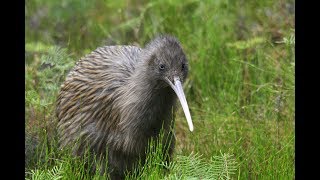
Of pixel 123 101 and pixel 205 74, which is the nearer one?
pixel 123 101

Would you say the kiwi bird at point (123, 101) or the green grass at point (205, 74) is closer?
the kiwi bird at point (123, 101)

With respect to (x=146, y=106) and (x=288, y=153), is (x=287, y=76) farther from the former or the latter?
(x=146, y=106)

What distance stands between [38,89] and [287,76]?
1945 millimetres

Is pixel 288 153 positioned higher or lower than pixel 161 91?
lower

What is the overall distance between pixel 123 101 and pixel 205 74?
1784 millimetres

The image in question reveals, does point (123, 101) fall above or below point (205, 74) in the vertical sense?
below

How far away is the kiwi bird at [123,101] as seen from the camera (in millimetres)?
5320

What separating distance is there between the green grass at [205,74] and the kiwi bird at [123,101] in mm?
176

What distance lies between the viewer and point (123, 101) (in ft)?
18.2

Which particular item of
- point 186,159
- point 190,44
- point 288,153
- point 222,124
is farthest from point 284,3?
point 186,159

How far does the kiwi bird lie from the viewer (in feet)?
17.5

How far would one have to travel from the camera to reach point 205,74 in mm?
7195

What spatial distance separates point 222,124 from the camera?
6.29 meters

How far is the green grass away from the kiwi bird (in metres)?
0.18
